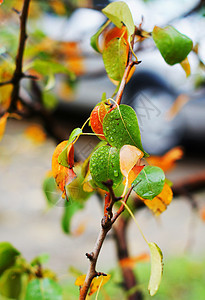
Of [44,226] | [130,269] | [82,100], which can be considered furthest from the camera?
[82,100]

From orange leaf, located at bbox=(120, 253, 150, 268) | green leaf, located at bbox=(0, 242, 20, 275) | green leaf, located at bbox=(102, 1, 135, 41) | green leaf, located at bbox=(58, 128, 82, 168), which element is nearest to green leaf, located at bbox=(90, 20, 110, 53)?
green leaf, located at bbox=(102, 1, 135, 41)

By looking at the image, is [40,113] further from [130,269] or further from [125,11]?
[125,11]

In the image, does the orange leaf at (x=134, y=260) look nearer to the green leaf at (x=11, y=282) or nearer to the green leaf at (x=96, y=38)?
the green leaf at (x=11, y=282)

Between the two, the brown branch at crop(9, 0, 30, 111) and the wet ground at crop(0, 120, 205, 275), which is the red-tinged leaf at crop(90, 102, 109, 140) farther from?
the wet ground at crop(0, 120, 205, 275)

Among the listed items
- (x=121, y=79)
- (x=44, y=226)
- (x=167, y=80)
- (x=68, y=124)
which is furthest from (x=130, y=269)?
(x=68, y=124)

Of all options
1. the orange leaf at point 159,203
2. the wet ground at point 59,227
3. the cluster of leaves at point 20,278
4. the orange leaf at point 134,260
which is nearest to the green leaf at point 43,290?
the cluster of leaves at point 20,278

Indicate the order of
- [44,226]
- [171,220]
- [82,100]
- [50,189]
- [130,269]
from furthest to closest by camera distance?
[82,100] < [171,220] < [44,226] < [130,269] < [50,189]
